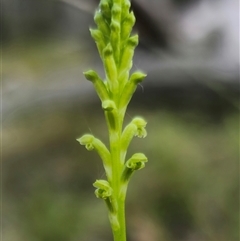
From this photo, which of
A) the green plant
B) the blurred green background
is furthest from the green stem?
the blurred green background

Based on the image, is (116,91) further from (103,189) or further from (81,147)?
(81,147)

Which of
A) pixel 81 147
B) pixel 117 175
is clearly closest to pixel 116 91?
pixel 117 175

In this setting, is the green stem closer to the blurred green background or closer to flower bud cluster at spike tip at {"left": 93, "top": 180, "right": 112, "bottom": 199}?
flower bud cluster at spike tip at {"left": 93, "top": 180, "right": 112, "bottom": 199}

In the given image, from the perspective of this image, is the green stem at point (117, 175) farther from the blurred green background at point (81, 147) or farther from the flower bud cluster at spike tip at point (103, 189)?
the blurred green background at point (81, 147)

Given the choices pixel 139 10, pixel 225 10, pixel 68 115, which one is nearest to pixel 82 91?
pixel 68 115

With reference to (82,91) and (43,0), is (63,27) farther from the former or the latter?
(82,91)
